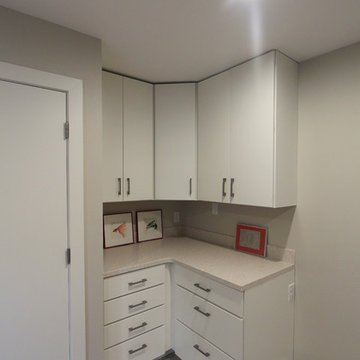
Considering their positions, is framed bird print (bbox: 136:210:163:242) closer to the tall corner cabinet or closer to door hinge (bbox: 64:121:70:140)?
the tall corner cabinet

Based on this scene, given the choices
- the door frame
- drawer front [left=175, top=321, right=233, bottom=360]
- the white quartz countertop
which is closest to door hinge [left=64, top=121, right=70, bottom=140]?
the door frame

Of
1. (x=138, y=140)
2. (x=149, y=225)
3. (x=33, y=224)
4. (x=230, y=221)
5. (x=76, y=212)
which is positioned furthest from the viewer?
(x=149, y=225)

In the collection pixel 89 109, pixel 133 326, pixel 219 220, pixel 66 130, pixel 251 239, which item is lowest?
pixel 133 326

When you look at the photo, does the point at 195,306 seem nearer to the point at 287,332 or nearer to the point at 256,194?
the point at 287,332

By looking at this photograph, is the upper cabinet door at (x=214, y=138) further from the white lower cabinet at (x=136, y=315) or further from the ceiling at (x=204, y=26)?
the white lower cabinet at (x=136, y=315)

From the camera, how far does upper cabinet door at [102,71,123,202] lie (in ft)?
6.57

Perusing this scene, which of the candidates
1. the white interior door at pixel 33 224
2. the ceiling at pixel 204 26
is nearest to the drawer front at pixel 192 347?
the white interior door at pixel 33 224

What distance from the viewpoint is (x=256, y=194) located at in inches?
69.4

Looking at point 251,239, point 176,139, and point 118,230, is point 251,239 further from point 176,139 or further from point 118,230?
point 118,230

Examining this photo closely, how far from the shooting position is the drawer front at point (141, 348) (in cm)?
175

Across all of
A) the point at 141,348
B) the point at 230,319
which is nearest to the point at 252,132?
the point at 230,319

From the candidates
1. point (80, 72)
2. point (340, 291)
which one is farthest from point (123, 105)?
Result: point (340, 291)

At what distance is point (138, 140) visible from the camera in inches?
87.0

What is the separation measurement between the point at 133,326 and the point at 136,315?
0.25 feet
